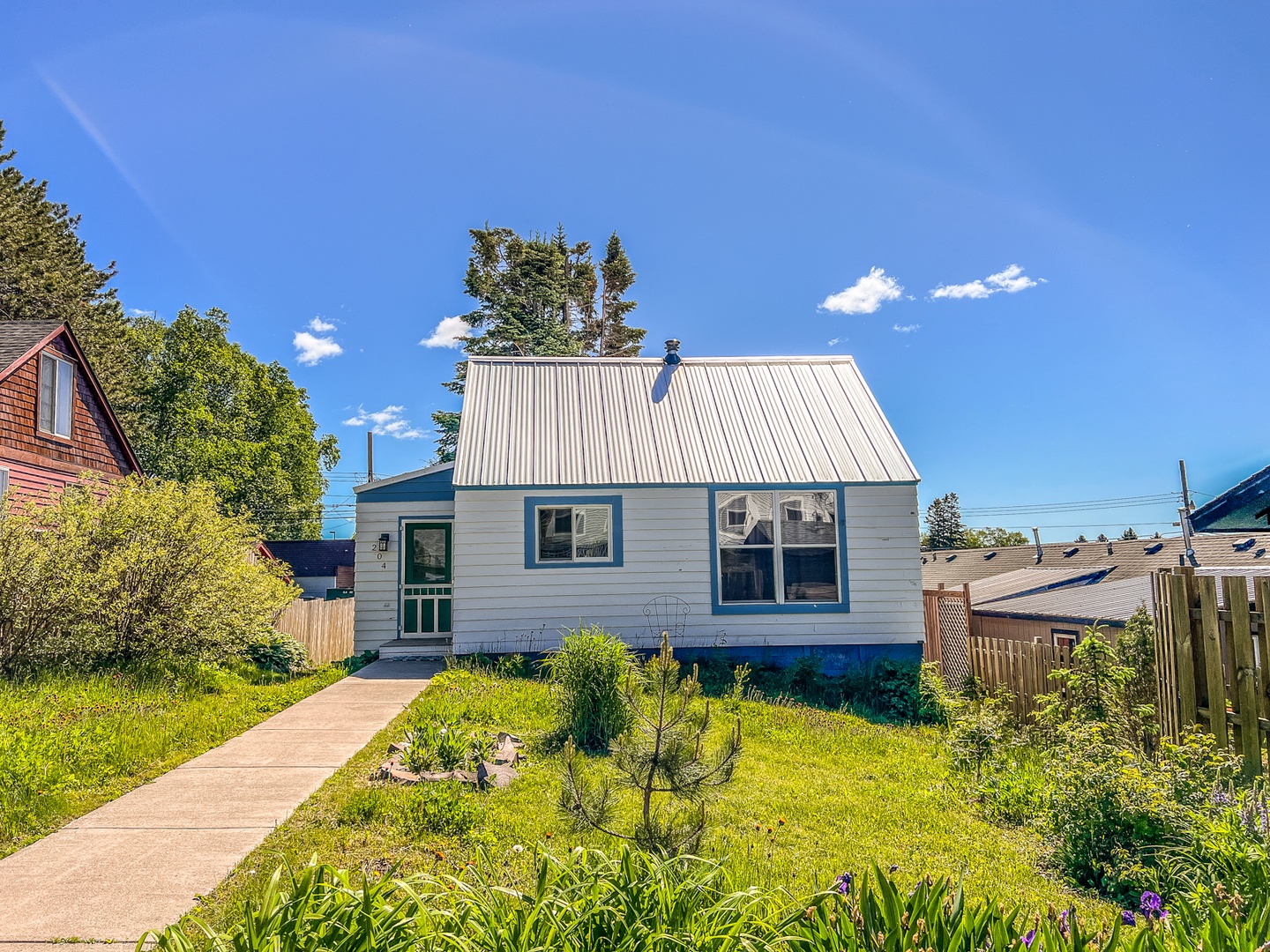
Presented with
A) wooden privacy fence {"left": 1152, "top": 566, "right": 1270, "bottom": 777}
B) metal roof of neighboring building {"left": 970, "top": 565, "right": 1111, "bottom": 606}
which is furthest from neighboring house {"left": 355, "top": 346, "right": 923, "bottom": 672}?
metal roof of neighboring building {"left": 970, "top": 565, "right": 1111, "bottom": 606}

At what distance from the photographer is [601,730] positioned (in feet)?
22.4

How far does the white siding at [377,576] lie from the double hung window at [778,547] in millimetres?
4980

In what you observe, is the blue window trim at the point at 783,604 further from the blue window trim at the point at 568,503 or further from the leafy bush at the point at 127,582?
the leafy bush at the point at 127,582

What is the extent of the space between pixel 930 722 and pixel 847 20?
925 cm

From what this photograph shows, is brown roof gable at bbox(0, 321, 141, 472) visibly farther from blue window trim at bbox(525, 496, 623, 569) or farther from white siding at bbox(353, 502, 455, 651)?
blue window trim at bbox(525, 496, 623, 569)

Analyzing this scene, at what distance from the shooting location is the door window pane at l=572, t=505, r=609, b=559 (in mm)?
11625

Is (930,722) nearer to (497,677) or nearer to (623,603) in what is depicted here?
(623,603)

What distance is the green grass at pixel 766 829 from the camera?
13.0 feet

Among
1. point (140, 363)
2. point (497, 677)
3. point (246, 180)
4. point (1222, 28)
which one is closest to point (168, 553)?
point (497, 677)

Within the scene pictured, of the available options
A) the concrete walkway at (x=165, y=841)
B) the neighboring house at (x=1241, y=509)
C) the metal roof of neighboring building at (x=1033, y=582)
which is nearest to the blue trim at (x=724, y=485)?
the concrete walkway at (x=165, y=841)

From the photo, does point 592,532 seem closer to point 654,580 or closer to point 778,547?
point 654,580

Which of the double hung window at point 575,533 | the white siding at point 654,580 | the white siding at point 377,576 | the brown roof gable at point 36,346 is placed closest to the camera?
the white siding at point 654,580

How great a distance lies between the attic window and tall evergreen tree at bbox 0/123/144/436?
816 centimetres

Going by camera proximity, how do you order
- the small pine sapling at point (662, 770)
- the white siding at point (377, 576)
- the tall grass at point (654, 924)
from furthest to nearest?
the white siding at point (377, 576), the small pine sapling at point (662, 770), the tall grass at point (654, 924)
